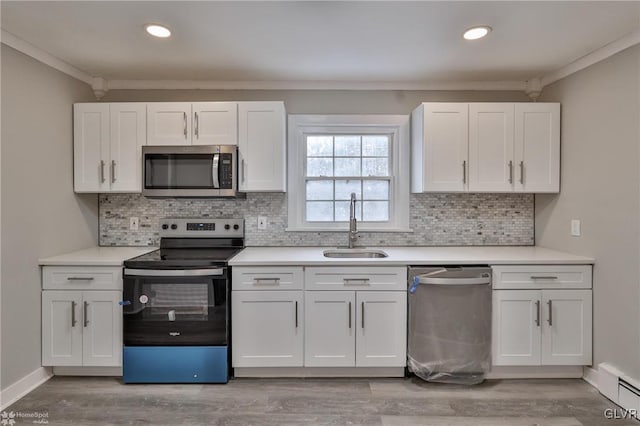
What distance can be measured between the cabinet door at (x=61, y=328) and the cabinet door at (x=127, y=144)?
870 millimetres

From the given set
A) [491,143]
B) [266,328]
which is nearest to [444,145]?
[491,143]

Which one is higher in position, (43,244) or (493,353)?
(43,244)

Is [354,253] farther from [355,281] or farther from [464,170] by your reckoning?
[464,170]

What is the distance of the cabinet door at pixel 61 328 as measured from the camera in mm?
2381

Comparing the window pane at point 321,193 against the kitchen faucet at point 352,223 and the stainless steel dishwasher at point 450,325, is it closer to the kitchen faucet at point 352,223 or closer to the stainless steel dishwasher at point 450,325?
the kitchen faucet at point 352,223

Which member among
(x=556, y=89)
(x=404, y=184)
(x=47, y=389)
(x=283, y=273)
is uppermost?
(x=556, y=89)

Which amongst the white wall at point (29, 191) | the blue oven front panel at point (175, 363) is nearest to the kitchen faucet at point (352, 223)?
the blue oven front panel at point (175, 363)

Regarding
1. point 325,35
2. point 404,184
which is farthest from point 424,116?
point 325,35

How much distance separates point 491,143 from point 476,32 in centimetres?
92

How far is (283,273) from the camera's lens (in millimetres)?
2412

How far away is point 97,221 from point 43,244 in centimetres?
62

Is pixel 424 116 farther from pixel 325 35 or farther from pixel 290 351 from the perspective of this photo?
pixel 290 351

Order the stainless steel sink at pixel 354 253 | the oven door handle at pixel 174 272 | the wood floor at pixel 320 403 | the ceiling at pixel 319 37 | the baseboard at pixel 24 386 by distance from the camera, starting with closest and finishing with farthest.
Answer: the ceiling at pixel 319 37, the wood floor at pixel 320 403, the baseboard at pixel 24 386, the oven door handle at pixel 174 272, the stainless steel sink at pixel 354 253

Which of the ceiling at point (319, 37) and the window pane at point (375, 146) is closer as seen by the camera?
the ceiling at point (319, 37)
